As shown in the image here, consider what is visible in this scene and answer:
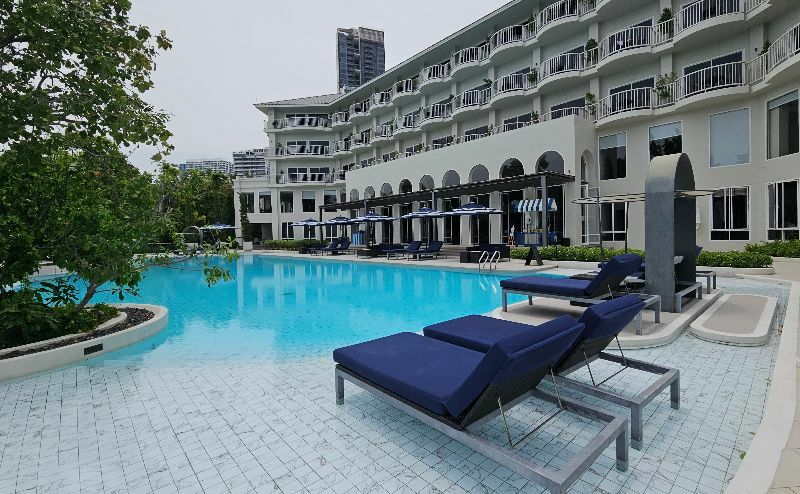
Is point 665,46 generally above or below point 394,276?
above

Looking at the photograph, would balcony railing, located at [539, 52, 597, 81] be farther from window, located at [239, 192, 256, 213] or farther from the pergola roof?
window, located at [239, 192, 256, 213]

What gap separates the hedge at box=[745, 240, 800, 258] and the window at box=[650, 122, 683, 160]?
19.1ft

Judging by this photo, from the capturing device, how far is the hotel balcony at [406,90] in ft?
107

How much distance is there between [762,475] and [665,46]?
21.4 meters

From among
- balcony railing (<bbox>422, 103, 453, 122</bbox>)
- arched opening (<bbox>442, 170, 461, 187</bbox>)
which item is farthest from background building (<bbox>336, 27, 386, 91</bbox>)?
arched opening (<bbox>442, 170, 461, 187</bbox>)

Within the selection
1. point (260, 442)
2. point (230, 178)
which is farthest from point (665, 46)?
point (230, 178)

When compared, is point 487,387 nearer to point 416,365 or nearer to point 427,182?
point 416,365

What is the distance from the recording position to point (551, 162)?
2092 cm

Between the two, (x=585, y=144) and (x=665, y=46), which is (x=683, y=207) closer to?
(x=585, y=144)

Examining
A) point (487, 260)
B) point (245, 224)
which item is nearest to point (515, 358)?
point (487, 260)

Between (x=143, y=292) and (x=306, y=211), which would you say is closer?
(x=143, y=292)

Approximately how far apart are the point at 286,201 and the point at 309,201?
253 cm

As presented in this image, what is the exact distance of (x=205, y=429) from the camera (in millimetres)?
3535

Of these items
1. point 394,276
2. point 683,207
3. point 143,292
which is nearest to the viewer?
point 683,207
